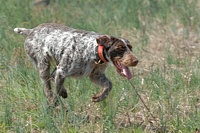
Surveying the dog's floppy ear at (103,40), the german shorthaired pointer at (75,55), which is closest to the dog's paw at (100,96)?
the german shorthaired pointer at (75,55)

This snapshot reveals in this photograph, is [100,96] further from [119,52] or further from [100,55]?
[119,52]

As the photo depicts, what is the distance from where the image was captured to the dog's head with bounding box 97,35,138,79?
5969 mm

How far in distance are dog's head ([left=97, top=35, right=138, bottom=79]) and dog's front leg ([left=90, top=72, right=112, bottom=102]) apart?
1.49ft

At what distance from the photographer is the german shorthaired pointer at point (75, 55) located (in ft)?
19.9

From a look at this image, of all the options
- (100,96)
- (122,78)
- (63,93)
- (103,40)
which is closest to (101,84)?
(100,96)

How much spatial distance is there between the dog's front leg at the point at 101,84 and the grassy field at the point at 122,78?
0.24 feet

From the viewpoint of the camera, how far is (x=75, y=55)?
6434 mm

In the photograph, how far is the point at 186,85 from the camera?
7.25 meters

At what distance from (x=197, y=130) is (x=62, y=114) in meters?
1.45

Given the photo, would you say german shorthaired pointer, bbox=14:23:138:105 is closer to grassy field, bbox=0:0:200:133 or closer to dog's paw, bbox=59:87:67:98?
dog's paw, bbox=59:87:67:98

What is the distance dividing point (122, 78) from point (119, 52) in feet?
4.35

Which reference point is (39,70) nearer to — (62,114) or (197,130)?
(62,114)

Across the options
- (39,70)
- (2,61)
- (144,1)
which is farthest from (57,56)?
(144,1)

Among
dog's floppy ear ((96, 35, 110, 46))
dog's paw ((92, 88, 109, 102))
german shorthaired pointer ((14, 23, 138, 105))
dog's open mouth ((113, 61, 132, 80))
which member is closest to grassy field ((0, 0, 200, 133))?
dog's paw ((92, 88, 109, 102))
